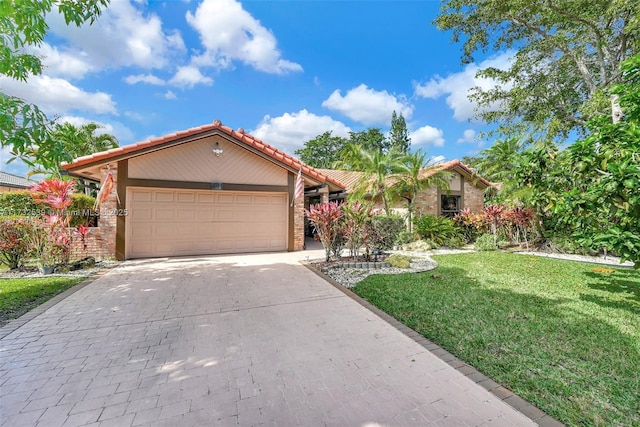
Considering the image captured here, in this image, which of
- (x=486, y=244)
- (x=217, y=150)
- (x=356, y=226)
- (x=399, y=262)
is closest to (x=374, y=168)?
(x=356, y=226)

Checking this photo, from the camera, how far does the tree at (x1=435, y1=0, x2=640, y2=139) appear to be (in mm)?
14250

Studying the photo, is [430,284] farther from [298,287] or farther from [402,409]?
[402,409]

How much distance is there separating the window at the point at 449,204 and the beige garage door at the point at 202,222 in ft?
36.7

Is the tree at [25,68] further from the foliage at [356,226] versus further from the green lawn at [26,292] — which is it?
the foliage at [356,226]

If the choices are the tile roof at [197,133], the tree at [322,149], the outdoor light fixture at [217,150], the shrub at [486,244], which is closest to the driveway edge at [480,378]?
the tile roof at [197,133]

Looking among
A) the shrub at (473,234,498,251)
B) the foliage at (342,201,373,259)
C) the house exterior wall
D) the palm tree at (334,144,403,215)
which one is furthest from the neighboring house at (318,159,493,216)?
the foliage at (342,201,373,259)

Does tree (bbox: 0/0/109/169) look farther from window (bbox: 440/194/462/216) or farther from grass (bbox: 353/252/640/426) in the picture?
window (bbox: 440/194/462/216)

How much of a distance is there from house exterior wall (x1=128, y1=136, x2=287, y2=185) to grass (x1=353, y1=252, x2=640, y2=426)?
7113 mm

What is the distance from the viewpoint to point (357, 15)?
38.6 ft

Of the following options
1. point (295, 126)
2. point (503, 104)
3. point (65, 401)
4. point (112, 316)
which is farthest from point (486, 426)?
point (295, 126)

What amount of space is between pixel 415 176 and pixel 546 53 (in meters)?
12.9

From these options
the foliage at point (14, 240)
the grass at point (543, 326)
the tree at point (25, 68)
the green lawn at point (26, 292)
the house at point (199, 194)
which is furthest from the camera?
the house at point (199, 194)

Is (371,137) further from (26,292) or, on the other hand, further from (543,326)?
(26,292)

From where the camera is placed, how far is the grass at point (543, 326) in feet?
9.32
